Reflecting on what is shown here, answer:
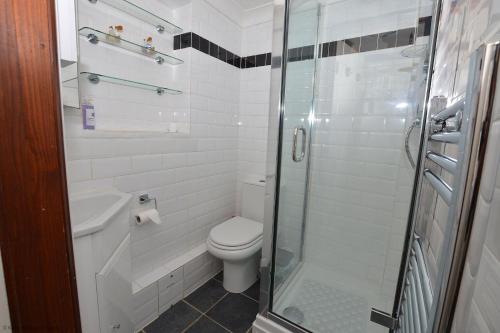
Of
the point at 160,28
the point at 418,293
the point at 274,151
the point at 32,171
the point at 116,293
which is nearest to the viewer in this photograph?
the point at 32,171

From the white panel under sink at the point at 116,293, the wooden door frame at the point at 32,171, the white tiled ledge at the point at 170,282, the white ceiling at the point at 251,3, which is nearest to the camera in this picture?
the wooden door frame at the point at 32,171

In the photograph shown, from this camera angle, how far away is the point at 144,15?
158cm

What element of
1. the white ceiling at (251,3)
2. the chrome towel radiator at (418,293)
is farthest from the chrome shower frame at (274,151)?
the white ceiling at (251,3)

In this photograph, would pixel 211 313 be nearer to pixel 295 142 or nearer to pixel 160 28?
pixel 295 142

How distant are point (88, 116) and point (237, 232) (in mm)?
1249

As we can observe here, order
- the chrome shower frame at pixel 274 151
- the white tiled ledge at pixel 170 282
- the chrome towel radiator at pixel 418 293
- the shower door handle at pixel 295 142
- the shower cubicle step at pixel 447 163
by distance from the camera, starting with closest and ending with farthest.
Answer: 1. the shower cubicle step at pixel 447 163
2. the chrome towel radiator at pixel 418 293
3. the chrome shower frame at pixel 274 151
4. the shower door handle at pixel 295 142
5. the white tiled ledge at pixel 170 282

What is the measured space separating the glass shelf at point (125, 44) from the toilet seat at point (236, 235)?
1.35 meters

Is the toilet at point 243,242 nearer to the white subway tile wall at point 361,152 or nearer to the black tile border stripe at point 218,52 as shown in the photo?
the white subway tile wall at point 361,152

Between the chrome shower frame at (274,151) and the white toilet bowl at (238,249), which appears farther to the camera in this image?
the white toilet bowl at (238,249)

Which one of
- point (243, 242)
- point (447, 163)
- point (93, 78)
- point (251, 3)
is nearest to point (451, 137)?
point (447, 163)

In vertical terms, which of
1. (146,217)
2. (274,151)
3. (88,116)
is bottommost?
(146,217)

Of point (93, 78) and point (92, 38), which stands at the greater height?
point (92, 38)

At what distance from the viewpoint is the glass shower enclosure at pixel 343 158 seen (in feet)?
4.51

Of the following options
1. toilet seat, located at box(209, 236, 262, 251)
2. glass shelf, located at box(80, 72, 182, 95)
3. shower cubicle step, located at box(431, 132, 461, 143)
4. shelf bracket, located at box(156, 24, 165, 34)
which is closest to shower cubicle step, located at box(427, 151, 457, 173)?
shower cubicle step, located at box(431, 132, 461, 143)
